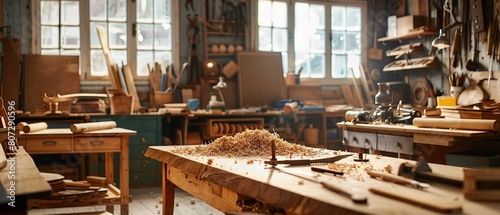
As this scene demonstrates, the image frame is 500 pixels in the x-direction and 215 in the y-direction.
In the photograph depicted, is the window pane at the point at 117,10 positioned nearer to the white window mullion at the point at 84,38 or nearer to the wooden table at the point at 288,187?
the white window mullion at the point at 84,38

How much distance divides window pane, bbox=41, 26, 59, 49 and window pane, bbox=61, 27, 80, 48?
78 mm

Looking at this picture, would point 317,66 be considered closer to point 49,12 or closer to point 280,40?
point 280,40

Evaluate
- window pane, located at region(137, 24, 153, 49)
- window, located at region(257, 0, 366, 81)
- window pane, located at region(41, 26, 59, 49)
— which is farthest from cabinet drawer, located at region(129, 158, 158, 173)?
window, located at region(257, 0, 366, 81)

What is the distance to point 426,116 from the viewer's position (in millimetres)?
5527

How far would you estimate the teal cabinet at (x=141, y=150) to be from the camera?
6.96 m

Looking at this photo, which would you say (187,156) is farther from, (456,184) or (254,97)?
(254,97)

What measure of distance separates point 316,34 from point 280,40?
0.67 meters

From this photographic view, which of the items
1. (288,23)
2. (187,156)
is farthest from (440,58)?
(187,156)

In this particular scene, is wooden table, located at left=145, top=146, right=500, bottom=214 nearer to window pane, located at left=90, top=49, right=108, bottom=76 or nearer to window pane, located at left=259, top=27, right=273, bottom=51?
window pane, located at left=90, top=49, right=108, bottom=76

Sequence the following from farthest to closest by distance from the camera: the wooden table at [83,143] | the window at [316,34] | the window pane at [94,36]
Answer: the window at [316,34] < the window pane at [94,36] < the wooden table at [83,143]

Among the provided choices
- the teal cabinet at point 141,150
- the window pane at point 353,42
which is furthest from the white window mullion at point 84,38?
the window pane at point 353,42

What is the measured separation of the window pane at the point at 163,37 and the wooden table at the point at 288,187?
14.7 ft

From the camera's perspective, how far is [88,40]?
7.63m

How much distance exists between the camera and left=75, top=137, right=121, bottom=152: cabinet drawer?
4.90m
